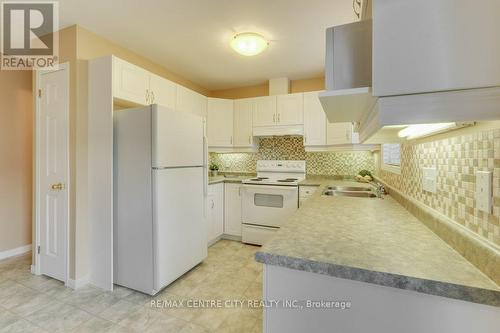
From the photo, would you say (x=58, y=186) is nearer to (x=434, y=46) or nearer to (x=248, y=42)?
(x=248, y=42)

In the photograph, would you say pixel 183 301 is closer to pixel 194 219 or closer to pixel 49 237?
pixel 194 219

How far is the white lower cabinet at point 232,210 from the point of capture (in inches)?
130

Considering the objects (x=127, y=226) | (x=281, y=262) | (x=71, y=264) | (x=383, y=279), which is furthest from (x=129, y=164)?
(x=383, y=279)

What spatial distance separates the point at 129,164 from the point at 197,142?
0.68m

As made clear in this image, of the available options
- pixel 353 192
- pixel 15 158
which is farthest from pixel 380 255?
pixel 15 158

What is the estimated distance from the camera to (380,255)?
2.45 ft

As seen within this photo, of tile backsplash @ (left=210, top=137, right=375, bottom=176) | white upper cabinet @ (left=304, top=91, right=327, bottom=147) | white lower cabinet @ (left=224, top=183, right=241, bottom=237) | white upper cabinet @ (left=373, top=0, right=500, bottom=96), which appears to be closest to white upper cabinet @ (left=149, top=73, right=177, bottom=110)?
white lower cabinet @ (left=224, top=183, right=241, bottom=237)

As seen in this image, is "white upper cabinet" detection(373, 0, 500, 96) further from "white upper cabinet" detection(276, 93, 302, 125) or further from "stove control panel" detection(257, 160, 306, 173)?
"stove control panel" detection(257, 160, 306, 173)

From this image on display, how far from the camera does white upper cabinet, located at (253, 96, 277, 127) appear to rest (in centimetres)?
342

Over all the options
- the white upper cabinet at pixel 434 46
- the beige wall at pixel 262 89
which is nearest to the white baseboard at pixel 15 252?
the beige wall at pixel 262 89

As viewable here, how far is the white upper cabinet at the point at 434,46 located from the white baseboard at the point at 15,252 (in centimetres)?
404

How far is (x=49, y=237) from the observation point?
2.27 m

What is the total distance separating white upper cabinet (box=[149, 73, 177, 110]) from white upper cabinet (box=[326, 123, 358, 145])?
2007mm

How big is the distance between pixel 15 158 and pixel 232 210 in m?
2.76
